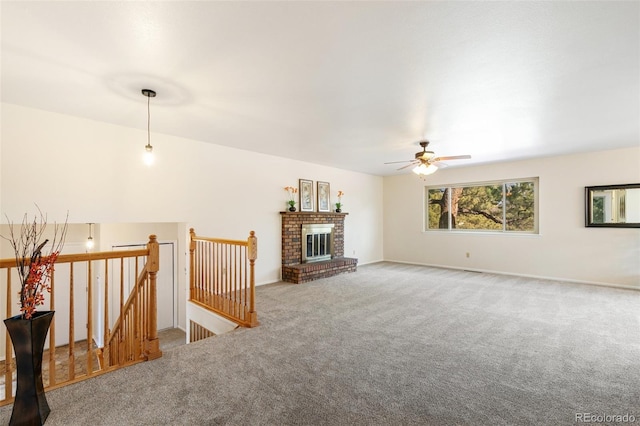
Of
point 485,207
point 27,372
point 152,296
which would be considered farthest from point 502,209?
point 27,372

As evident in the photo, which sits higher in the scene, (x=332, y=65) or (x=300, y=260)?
(x=332, y=65)

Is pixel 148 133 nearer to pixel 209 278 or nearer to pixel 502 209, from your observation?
pixel 209 278

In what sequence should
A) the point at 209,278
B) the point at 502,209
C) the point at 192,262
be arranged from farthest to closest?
the point at 502,209
the point at 192,262
the point at 209,278

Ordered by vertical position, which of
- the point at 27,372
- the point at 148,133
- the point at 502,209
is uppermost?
the point at 148,133

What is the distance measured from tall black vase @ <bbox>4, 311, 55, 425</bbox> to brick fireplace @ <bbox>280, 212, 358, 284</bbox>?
13.0 ft

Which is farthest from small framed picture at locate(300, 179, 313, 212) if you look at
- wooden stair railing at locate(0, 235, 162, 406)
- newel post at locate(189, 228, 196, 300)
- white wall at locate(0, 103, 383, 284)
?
wooden stair railing at locate(0, 235, 162, 406)

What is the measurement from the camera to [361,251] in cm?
793

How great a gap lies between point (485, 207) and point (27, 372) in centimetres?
785

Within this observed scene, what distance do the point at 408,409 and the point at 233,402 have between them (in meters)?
1.22

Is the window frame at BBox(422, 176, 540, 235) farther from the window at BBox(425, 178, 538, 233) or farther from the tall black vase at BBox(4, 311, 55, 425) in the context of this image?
the tall black vase at BBox(4, 311, 55, 425)

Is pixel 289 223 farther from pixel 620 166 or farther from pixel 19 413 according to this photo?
pixel 620 166

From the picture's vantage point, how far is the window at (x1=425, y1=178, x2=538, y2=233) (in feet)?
Answer: 21.1

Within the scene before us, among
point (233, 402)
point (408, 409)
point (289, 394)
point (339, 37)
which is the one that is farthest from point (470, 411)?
point (339, 37)

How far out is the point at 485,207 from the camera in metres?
7.03
